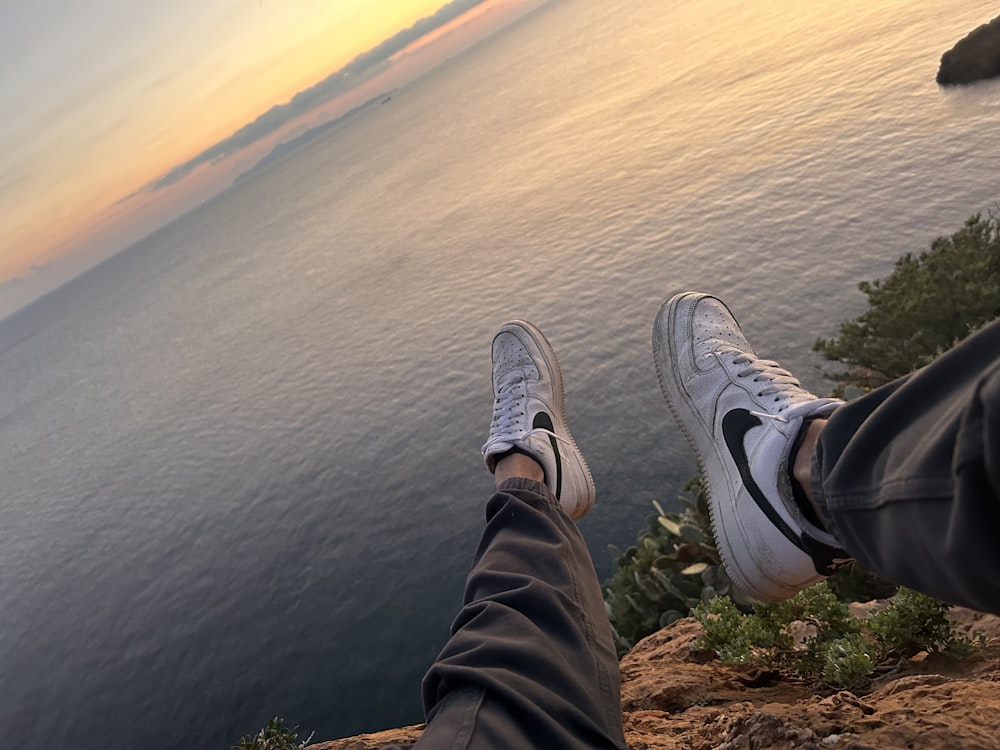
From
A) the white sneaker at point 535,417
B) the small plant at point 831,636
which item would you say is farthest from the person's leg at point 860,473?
the white sneaker at point 535,417

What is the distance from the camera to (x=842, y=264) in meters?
18.6

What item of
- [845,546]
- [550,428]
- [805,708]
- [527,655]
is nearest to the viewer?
[845,546]

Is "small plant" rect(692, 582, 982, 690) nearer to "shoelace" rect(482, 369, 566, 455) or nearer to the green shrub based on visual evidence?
"shoelace" rect(482, 369, 566, 455)

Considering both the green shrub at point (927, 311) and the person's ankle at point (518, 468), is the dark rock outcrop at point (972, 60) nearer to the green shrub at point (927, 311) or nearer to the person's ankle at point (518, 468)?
the green shrub at point (927, 311)

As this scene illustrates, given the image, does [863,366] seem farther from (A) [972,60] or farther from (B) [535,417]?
(A) [972,60]

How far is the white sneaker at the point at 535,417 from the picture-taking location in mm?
3592

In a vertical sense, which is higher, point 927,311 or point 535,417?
point 535,417

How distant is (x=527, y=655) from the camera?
1996 mm

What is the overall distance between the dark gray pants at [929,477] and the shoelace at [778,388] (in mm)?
842

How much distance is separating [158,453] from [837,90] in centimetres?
3874

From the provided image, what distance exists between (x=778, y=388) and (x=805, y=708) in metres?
1.38

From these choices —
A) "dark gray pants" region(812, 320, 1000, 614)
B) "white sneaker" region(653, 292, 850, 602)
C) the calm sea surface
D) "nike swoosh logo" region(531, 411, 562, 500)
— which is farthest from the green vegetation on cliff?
"dark gray pants" region(812, 320, 1000, 614)

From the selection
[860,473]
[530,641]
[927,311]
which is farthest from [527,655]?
[927,311]

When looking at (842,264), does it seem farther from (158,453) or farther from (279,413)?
(158,453)
